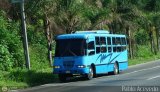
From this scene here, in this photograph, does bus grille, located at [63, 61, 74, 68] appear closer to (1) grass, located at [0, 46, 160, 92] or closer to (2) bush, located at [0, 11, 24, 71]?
(1) grass, located at [0, 46, 160, 92]

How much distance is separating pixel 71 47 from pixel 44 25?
358 inches

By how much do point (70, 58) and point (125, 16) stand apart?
21.2 meters

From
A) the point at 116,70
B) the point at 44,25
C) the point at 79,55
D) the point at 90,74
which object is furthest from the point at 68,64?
the point at 44,25

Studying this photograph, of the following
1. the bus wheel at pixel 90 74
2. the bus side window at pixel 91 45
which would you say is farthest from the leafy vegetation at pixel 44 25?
the bus side window at pixel 91 45

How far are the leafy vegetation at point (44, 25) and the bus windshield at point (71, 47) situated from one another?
1561 mm

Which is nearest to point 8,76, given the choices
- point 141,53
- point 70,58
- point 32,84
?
point 32,84

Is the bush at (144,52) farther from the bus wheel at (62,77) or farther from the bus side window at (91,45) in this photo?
the bus wheel at (62,77)

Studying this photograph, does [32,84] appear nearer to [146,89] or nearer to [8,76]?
[8,76]

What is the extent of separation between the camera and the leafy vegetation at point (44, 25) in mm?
26984

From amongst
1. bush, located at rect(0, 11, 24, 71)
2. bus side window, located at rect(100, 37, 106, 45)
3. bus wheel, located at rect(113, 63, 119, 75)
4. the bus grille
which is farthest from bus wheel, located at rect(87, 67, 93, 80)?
bush, located at rect(0, 11, 24, 71)

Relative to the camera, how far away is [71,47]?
26750mm

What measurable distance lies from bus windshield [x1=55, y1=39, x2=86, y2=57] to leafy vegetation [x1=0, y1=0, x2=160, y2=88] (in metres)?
1.56

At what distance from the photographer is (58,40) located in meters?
27.1

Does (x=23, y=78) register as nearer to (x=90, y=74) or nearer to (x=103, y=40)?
(x=90, y=74)
